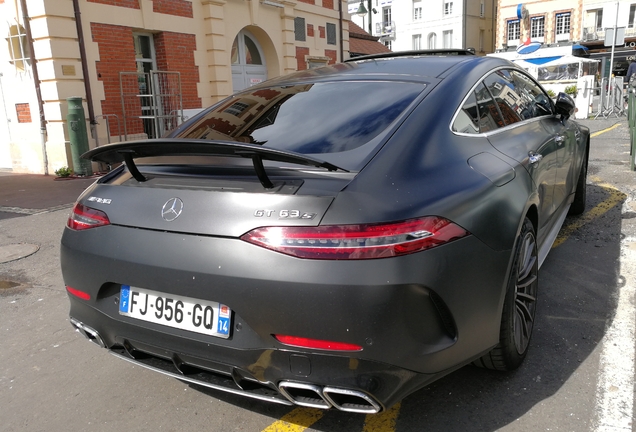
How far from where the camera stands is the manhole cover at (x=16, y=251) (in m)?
5.24

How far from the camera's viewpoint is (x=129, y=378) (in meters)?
2.88

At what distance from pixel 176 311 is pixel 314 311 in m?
0.59

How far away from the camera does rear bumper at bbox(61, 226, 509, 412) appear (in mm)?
1856

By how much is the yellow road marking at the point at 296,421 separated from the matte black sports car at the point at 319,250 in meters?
0.41

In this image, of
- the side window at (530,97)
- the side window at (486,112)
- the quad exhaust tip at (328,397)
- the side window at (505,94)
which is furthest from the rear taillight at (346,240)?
the side window at (530,97)

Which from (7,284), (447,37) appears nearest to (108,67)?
(7,284)

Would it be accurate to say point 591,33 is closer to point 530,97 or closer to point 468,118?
point 530,97

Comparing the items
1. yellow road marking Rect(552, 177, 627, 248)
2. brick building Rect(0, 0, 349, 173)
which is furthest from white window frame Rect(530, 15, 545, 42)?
yellow road marking Rect(552, 177, 627, 248)

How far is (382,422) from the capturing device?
7.87ft

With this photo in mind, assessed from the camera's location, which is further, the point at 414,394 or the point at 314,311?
the point at 414,394

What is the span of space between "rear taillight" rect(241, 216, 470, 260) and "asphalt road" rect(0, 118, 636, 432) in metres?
0.94

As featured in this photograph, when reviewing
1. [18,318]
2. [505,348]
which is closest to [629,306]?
[505,348]

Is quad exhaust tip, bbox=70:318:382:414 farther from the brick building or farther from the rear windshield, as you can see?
the brick building

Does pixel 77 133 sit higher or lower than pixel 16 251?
higher
